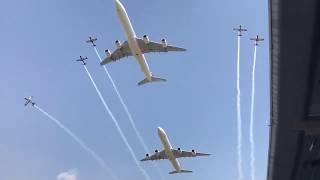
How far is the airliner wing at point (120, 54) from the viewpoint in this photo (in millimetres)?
101175

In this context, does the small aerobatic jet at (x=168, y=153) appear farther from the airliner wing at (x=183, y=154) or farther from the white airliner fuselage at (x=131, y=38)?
the white airliner fuselage at (x=131, y=38)

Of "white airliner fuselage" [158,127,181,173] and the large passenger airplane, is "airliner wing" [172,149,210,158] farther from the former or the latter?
the large passenger airplane

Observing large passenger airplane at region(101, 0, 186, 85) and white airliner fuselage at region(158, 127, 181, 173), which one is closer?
large passenger airplane at region(101, 0, 186, 85)

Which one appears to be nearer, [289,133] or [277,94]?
[277,94]

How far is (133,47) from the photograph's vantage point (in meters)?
96.9

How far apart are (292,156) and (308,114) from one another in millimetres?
15757

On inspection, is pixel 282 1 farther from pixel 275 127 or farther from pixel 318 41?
pixel 275 127

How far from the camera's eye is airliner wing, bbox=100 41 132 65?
10118 centimetres

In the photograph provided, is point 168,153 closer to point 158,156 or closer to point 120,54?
point 158,156

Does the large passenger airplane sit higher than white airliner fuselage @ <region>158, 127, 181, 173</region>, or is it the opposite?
the large passenger airplane

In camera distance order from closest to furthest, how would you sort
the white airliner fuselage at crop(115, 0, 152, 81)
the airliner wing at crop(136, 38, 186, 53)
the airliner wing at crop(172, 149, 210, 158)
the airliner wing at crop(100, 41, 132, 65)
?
the white airliner fuselage at crop(115, 0, 152, 81) → the airliner wing at crop(136, 38, 186, 53) → the airliner wing at crop(100, 41, 132, 65) → the airliner wing at crop(172, 149, 210, 158)

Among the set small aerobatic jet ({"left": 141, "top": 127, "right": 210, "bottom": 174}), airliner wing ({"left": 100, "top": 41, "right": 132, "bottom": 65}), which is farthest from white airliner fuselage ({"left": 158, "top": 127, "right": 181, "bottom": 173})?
airliner wing ({"left": 100, "top": 41, "right": 132, "bottom": 65})

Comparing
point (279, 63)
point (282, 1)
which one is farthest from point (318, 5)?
point (279, 63)

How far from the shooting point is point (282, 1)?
54.8m
